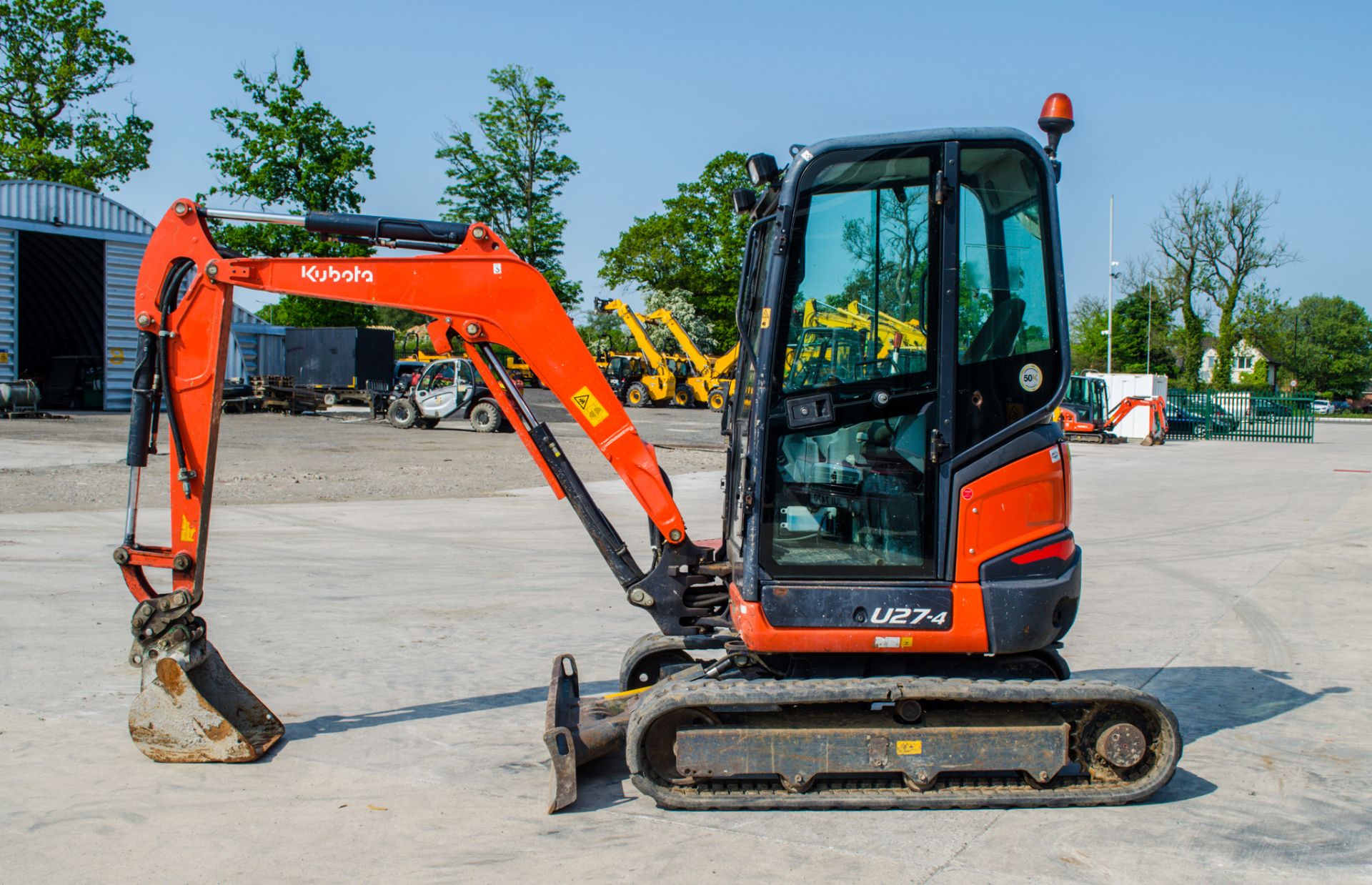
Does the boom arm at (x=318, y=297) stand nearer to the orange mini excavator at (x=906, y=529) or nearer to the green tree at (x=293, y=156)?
the orange mini excavator at (x=906, y=529)

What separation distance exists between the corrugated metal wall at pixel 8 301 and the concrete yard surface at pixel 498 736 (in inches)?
845

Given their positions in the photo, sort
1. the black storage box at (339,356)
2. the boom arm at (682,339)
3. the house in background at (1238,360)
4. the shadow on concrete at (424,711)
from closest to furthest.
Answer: the shadow on concrete at (424,711)
the boom arm at (682,339)
the black storage box at (339,356)
the house in background at (1238,360)

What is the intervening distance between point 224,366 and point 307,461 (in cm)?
1624

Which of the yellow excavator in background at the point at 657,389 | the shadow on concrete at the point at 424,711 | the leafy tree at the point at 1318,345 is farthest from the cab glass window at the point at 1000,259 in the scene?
the leafy tree at the point at 1318,345

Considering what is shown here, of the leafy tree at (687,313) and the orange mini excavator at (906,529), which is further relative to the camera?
the leafy tree at (687,313)

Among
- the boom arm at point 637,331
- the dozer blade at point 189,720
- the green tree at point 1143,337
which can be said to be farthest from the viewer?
the green tree at point 1143,337

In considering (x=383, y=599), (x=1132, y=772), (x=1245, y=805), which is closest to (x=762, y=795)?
(x=1132, y=772)

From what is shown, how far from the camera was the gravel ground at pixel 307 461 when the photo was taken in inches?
643

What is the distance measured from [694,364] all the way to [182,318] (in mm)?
40774

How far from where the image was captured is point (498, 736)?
5.95 m

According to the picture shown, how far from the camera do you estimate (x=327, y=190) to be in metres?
48.9

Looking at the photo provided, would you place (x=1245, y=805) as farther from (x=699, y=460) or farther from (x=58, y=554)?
(x=699, y=460)

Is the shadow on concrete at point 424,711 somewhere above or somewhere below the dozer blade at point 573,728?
below

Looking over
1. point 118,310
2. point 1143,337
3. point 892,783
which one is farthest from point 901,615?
point 1143,337
